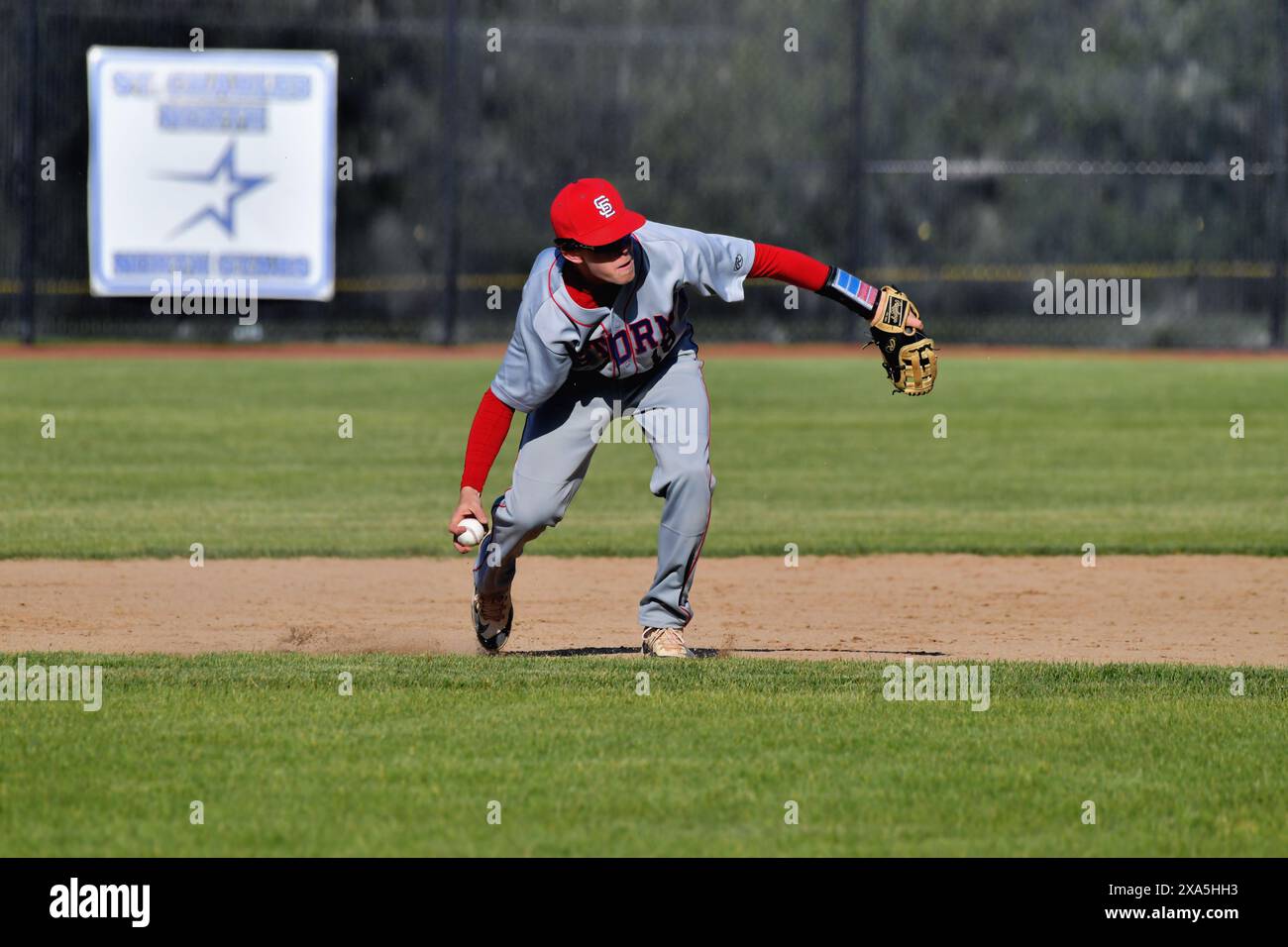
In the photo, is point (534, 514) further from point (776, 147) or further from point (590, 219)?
point (776, 147)

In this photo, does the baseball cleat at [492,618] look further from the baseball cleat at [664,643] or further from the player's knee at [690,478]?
the player's knee at [690,478]

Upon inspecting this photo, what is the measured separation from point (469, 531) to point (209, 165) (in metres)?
16.2

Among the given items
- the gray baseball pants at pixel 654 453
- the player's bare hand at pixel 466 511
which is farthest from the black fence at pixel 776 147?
the player's bare hand at pixel 466 511

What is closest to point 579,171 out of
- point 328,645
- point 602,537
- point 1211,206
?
point 1211,206

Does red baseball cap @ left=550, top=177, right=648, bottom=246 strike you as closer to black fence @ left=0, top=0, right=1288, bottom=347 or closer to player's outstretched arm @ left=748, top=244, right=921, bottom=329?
player's outstretched arm @ left=748, top=244, right=921, bottom=329

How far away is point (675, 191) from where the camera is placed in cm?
2498

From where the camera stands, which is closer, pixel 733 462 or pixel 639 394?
pixel 639 394

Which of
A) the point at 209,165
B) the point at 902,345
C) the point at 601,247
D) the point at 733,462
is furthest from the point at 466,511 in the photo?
the point at 209,165

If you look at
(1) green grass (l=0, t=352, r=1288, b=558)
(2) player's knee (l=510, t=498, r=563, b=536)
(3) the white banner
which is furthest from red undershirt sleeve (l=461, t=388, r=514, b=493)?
(3) the white banner

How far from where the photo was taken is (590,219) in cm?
680

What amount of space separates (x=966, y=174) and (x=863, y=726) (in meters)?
18.9

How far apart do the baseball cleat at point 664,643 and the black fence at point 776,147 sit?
53.4 feet

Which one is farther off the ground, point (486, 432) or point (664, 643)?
point (486, 432)

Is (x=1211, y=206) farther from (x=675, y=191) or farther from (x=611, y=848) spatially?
(x=611, y=848)
